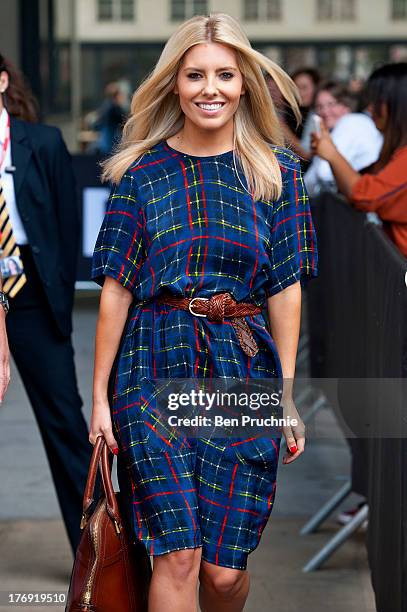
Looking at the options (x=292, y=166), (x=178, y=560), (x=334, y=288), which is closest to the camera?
(x=178, y=560)

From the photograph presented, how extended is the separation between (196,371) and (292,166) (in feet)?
2.28

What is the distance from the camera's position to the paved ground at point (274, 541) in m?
5.48

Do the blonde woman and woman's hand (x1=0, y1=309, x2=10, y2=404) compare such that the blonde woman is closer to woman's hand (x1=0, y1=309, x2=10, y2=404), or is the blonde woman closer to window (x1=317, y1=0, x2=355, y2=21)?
woman's hand (x1=0, y1=309, x2=10, y2=404)

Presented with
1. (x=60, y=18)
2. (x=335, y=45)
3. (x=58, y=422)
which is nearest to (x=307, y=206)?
(x=58, y=422)

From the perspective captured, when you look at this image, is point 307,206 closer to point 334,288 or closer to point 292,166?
point 292,166

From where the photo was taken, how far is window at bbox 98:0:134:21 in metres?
50.2

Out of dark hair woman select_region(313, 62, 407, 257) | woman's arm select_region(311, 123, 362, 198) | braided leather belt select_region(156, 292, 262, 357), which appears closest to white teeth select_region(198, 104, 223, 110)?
braided leather belt select_region(156, 292, 262, 357)

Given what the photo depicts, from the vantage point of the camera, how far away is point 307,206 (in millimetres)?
4039

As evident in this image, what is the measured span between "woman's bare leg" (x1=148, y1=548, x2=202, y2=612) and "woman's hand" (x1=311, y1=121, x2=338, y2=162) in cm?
282

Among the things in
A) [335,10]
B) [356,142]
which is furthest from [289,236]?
[335,10]

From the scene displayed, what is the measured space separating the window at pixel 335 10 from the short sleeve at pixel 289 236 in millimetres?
47843

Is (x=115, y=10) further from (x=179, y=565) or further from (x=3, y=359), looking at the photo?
(x=179, y=565)

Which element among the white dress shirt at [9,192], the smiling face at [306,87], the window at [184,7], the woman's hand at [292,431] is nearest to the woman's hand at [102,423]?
the woman's hand at [292,431]

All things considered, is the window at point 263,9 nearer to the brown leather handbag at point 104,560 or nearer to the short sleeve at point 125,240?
the short sleeve at point 125,240
